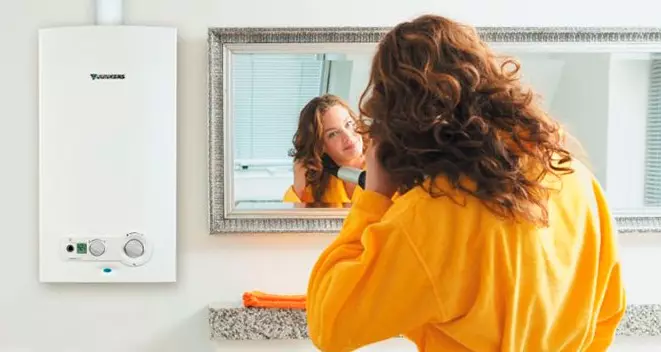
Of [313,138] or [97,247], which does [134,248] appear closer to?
[97,247]

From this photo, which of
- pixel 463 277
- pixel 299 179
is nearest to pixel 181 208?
pixel 299 179

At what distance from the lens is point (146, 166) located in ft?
4.50

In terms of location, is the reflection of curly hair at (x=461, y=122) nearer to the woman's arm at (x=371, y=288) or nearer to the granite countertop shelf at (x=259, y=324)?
the woman's arm at (x=371, y=288)

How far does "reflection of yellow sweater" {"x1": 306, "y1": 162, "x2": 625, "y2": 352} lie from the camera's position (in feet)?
2.70

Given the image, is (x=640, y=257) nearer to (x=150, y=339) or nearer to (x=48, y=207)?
(x=150, y=339)

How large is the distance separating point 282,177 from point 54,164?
43cm

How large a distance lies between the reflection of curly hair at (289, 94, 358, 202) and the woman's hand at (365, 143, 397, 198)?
472mm

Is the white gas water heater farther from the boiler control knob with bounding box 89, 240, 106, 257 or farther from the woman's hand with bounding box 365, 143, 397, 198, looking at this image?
the woman's hand with bounding box 365, 143, 397, 198

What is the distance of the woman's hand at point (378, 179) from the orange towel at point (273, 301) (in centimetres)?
53

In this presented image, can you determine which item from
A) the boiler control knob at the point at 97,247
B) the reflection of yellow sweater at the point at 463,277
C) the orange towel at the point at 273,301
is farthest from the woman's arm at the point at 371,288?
the boiler control knob at the point at 97,247

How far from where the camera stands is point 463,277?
2.72 ft

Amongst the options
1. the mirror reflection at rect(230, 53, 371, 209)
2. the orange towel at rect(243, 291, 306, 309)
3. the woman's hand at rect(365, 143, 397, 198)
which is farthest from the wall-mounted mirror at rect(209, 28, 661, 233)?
the woman's hand at rect(365, 143, 397, 198)

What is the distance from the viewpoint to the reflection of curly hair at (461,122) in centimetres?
81

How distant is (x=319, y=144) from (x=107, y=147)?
0.40m
